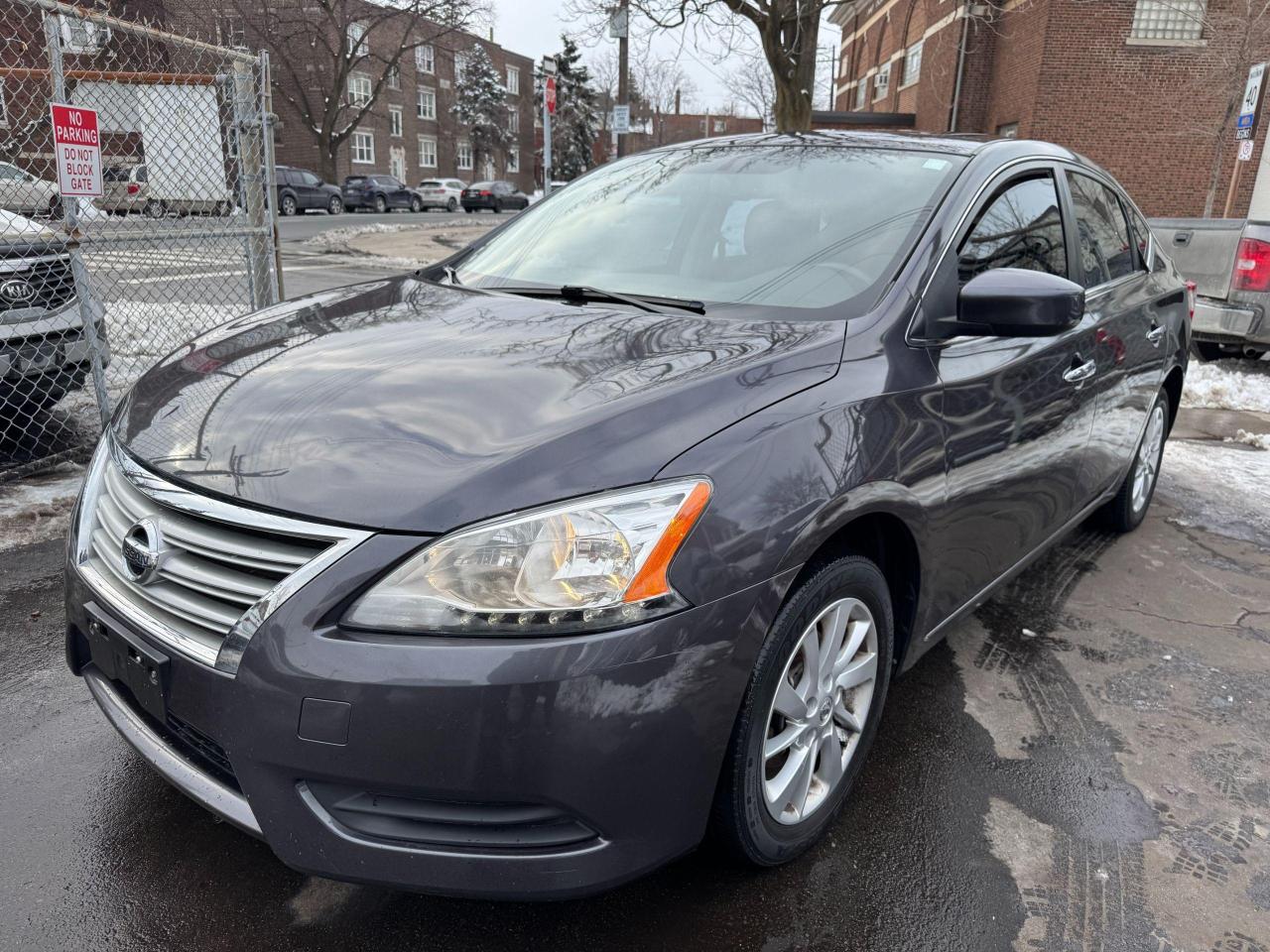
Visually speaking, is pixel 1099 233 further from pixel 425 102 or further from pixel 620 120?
pixel 425 102

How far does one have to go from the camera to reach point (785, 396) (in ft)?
6.51

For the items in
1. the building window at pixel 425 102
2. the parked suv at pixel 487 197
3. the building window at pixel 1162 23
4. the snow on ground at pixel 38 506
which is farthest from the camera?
the building window at pixel 425 102

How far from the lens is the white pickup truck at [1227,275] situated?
775 centimetres

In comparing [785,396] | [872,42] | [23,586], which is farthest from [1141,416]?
[872,42]

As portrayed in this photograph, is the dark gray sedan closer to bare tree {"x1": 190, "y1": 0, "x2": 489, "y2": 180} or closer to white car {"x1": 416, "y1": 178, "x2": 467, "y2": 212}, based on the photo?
bare tree {"x1": 190, "y1": 0, "x2": 489, "y2": 180}

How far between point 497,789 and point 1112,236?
11.1 ft

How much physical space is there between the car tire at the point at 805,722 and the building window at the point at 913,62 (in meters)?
28.9

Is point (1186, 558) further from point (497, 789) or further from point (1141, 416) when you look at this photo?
point (497, 789)

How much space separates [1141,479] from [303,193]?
35.6 meters

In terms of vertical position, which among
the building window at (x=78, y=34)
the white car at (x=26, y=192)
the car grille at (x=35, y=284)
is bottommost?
the car grille at (x=35, y=284)

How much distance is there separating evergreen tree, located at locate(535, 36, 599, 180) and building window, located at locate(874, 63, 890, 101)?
96.9 ft

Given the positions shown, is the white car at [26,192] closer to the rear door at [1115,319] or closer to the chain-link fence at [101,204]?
the chain-link fence at [101,204]

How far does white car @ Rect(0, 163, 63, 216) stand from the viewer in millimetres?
5930

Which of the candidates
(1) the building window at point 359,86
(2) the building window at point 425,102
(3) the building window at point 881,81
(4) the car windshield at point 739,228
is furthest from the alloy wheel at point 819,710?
(2) the building window at point 425,102
